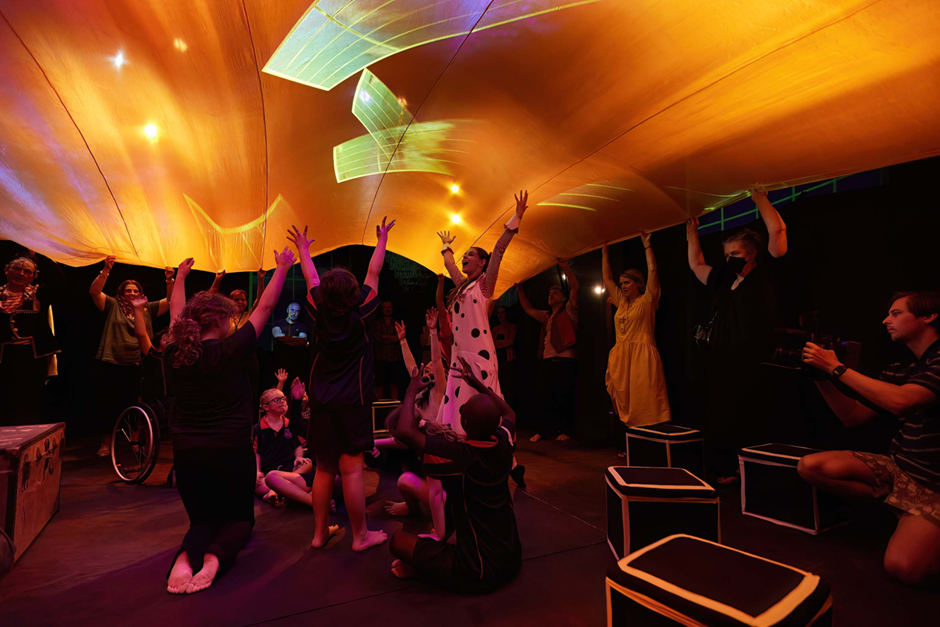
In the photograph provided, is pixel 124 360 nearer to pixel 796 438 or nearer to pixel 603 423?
pixel 603 423

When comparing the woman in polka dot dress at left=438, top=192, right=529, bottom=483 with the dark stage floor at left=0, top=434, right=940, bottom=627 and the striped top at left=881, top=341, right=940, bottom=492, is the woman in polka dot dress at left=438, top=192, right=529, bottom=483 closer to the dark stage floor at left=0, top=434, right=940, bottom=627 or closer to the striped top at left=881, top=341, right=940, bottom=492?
the dark stage floor at left=0, top=434, right=940, bottom=627

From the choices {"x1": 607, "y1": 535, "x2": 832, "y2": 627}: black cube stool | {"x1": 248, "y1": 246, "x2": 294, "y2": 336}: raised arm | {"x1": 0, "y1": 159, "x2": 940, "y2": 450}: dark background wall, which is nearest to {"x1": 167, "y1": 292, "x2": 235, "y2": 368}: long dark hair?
{"x1": 248, "y1": 246, "x2": 294, "y2": 336}: raised arm

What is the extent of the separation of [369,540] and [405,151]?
8.41 ft

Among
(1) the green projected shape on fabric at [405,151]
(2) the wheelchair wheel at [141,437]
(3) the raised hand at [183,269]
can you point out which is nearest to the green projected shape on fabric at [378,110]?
(1) the green projected shape on fabric at [405,151]

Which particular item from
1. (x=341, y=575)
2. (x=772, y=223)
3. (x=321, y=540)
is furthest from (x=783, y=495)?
(x=321, y=540)

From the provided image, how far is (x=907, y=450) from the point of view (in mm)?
2234

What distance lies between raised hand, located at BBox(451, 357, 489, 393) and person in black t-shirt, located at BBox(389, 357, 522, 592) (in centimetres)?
18

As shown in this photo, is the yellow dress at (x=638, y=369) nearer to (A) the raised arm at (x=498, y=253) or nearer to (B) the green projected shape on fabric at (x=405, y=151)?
(A) the raised arm at (x=498, y=253)

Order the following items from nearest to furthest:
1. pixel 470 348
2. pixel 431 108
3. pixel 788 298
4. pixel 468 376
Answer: pixel 468 376, pixel 470 348, pixel 431 108, pixel 788 298

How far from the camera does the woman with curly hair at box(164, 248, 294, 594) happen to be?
2199 mm

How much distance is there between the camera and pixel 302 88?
2789mm

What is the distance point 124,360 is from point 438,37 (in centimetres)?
461

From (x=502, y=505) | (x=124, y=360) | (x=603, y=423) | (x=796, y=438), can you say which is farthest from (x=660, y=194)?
(x=124, y=360)

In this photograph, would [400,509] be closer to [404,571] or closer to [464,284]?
[404,571]
